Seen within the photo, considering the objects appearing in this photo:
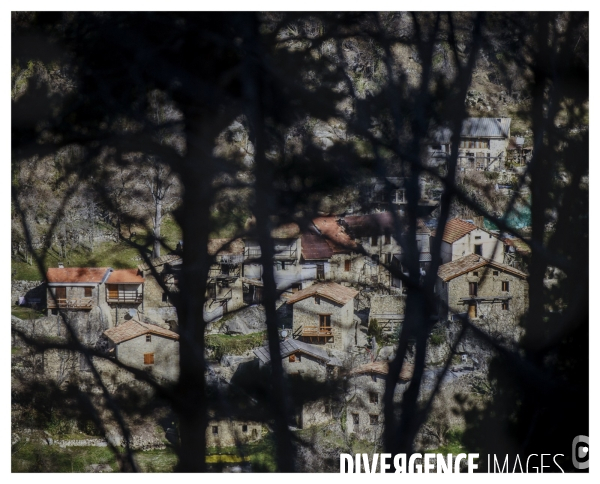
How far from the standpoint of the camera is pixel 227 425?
7.09 ft

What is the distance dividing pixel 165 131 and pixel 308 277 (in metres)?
0.77

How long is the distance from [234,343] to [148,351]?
1.07 feet

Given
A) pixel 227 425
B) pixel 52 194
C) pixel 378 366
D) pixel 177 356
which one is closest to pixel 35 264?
pixel 52 194

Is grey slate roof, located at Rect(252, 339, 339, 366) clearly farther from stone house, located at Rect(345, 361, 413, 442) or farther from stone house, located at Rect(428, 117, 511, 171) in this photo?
stone house, located at Rect(428, 117, 511, 171)

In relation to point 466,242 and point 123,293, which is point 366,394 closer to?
point 466,242

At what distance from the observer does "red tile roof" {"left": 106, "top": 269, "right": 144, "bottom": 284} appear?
2145mm

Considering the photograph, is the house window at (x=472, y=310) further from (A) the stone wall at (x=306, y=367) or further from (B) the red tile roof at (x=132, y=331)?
(B) the red tile roof at (x=132, y=331)

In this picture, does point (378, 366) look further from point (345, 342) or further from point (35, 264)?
point (35, 264)

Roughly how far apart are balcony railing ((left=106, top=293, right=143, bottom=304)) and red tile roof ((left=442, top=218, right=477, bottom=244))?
1172 millimetres

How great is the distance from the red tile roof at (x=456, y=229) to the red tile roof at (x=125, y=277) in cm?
116

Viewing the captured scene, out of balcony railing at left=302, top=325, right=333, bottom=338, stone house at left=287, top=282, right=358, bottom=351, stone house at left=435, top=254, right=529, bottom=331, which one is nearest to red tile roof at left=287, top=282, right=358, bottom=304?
stone house at left=287, top=282, right=358, bottom=351

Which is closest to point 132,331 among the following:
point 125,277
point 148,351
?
point 148,351

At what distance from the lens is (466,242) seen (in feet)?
7.07

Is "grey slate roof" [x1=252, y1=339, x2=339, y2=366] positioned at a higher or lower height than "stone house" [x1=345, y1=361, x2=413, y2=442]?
higher
